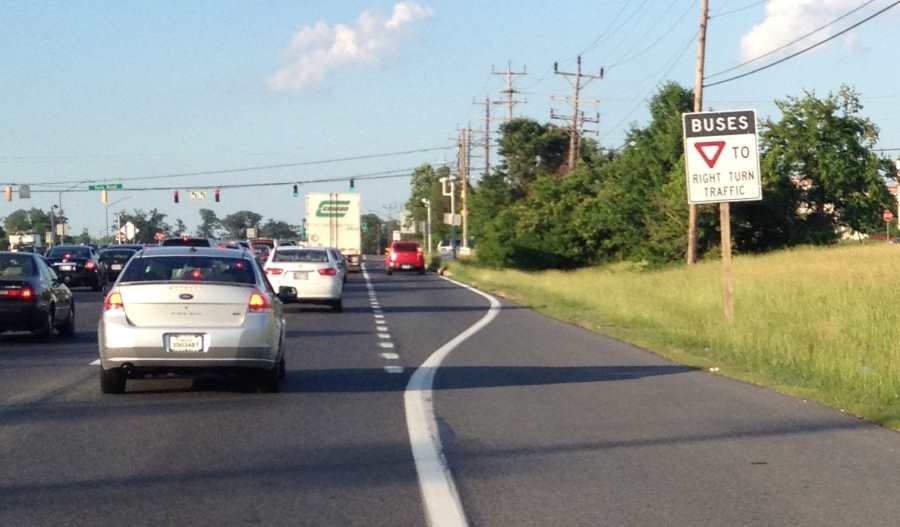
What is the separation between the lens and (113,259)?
5191 centimetres

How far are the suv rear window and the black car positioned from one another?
42925 millimetres

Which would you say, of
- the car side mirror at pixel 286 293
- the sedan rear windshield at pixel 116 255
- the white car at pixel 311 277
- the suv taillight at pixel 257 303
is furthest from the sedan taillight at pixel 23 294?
the sedan rear windshield at pixel 116 255

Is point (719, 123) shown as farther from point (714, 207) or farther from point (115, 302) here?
point (714, 207)

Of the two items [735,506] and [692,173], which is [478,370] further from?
[735,506]

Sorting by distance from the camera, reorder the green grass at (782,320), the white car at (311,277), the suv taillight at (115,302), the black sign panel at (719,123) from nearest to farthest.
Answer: the suv taillight at (115,302) < the green grass at (782,320) < the black sign panel at (719,123) < the white car at (311,277)

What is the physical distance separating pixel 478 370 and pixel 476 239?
6076cm

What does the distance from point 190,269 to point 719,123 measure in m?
11.4

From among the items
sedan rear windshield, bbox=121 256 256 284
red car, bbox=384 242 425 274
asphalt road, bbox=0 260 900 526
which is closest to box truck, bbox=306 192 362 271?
red car, bbox=384 242 425 274

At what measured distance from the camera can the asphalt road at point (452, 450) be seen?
8422 mm

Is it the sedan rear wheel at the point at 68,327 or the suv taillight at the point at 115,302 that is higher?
the suv taillight at the point at 115,302

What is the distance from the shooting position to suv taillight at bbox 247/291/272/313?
14.0 meters

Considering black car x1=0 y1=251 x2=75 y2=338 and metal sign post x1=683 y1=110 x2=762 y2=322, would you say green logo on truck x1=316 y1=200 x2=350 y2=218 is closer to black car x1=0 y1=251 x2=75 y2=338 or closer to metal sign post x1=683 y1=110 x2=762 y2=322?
black car x1=0 y1=251 x2=75 y2=338

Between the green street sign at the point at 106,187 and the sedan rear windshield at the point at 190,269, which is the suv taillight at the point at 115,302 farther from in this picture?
the green street sign at the point at 106,187

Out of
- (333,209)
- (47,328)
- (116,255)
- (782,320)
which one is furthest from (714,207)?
(47,328)
